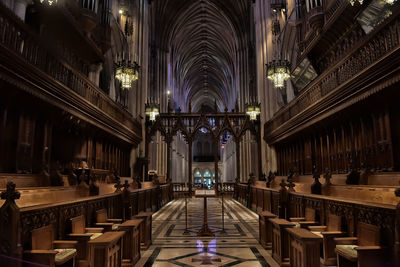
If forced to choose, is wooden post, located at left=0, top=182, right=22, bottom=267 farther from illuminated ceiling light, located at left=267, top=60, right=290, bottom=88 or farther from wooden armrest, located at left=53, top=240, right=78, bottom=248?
illuminated ceiling light, located at left=267, top=60, right=290, bottom=88

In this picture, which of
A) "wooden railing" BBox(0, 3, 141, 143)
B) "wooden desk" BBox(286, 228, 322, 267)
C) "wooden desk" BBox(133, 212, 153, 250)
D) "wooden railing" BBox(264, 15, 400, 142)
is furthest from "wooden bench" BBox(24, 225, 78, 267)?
"wooden railing" BBox(264, 15, 400, 142)

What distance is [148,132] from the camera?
17406 mm

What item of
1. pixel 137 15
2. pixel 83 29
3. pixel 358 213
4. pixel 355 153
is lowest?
pixel 358 213

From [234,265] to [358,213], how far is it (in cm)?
172

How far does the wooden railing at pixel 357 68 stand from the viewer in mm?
5453

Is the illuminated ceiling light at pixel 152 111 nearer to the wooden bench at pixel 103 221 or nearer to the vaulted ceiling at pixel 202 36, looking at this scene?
the vaulted ceiling at pixel 202 36

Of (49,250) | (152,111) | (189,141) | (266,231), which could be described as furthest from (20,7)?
(189,141)

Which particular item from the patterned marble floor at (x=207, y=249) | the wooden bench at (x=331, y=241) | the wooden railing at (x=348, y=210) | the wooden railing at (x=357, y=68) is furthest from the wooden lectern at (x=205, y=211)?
the wooden railing at (x=357, y=68)

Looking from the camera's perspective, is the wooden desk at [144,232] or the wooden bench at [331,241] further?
the wooden desk at [144,232]

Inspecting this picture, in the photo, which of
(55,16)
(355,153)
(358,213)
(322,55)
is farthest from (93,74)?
(358,213)

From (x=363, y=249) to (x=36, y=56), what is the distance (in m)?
6.67

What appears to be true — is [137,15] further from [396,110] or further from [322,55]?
[396,110]

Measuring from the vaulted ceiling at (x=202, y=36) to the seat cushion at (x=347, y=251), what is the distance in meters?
22.9

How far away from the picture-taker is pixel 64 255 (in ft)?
10.0
